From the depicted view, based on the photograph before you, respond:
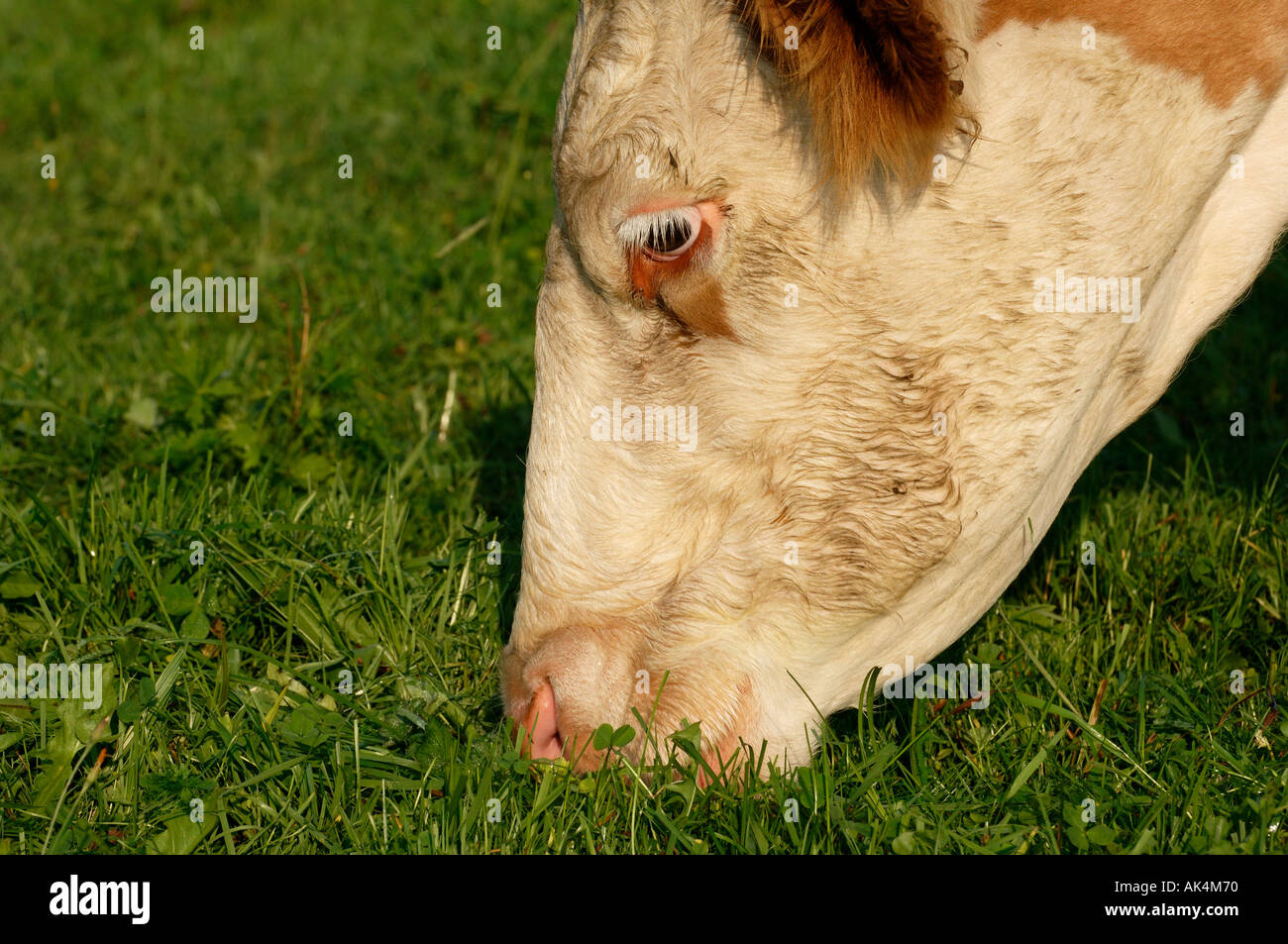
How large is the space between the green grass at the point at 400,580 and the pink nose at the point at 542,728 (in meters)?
0.05

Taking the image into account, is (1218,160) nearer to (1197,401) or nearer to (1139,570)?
(1139,570)

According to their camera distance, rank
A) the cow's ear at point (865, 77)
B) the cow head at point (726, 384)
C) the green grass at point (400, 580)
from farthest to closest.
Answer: the green grass at point (400, 580)
the cow head at point (726, 384)
the cow's ear at point (865, 77)

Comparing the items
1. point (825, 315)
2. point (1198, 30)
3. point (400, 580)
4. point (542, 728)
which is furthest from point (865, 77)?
point (400, 580)

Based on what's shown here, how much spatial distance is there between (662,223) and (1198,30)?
121cm

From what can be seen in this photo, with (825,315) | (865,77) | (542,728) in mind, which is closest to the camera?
(865,77)

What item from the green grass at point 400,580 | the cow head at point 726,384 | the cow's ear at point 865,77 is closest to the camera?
the cow's ear at point 865,77

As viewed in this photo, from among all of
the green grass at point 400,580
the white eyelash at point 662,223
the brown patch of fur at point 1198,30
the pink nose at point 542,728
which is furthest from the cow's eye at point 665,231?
the green grass at point 400,580

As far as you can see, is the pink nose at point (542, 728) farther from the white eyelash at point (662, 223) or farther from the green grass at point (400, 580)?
the white eyelash at point (662, 223)

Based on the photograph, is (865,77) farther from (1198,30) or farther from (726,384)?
(1198,30)

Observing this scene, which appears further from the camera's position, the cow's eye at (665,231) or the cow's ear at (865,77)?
the cow's eye at (665,231)

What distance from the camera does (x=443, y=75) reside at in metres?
7.09

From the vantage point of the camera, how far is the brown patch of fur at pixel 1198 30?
264cm

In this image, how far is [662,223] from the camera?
2.71 meters
